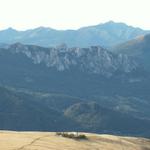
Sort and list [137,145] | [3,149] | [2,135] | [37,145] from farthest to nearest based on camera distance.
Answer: [137,145]
[2,135]
[37,145]
[3,149]

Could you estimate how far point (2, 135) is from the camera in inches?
2810

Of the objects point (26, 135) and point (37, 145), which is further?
point (26, 135)

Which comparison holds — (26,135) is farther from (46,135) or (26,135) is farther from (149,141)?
(149,141)

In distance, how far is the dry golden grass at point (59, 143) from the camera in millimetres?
64750

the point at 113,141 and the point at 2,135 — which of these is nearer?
the point at 2,135

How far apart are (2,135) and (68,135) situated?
967 centimetres

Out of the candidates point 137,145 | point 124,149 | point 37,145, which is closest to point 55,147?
point 37,145

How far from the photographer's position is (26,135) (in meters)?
74.7

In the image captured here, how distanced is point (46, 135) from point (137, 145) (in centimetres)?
1389

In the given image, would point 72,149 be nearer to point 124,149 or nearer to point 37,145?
point 37,145

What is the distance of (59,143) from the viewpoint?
228ft

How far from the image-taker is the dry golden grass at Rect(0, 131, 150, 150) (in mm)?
64750

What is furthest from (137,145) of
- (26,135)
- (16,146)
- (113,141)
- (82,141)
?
(16,146)

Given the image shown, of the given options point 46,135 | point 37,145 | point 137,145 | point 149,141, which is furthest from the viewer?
point 149,141
